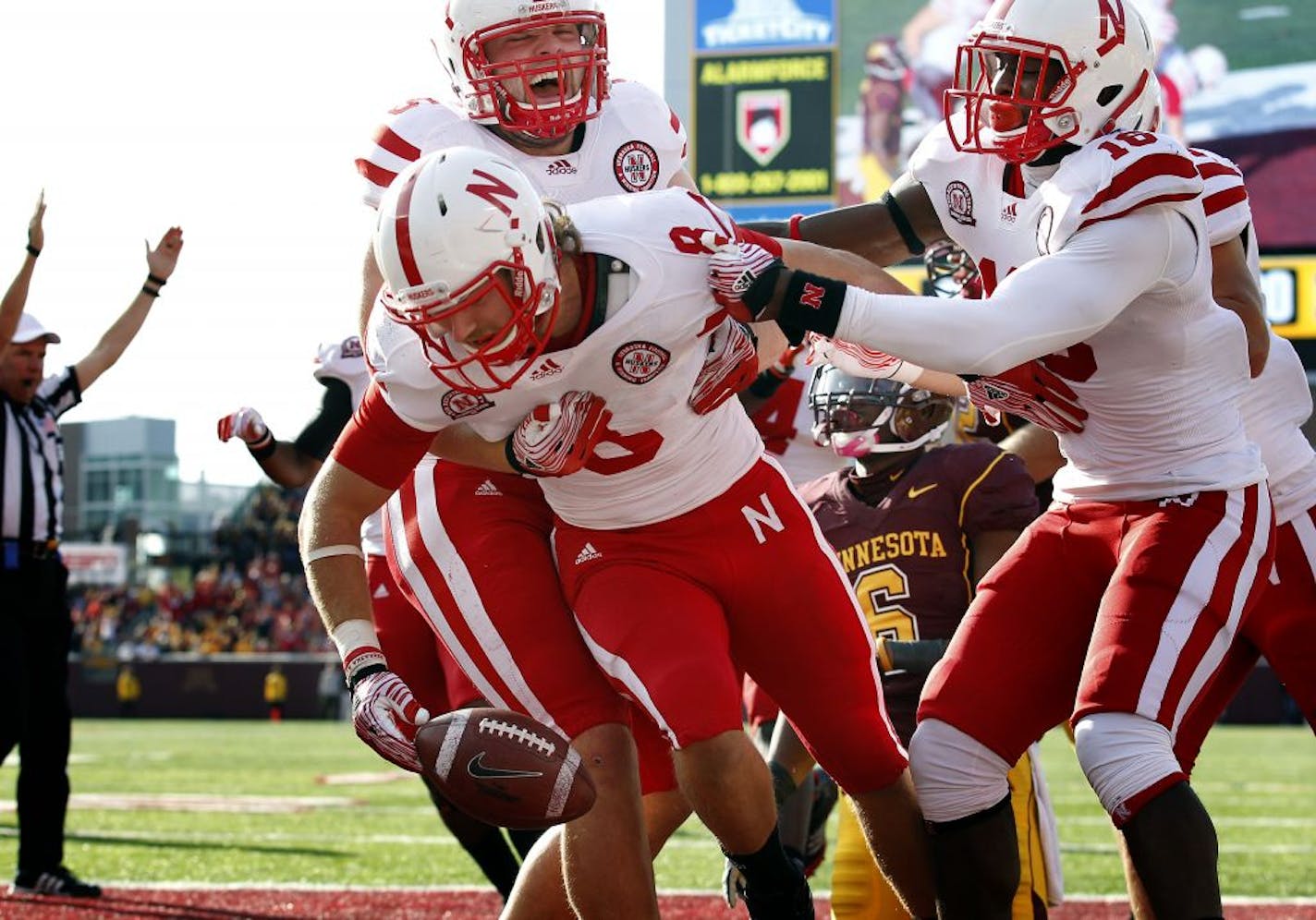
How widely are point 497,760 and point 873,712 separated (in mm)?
815

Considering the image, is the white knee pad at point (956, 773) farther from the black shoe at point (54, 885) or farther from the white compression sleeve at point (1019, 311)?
the black shoe at point (54, 885)

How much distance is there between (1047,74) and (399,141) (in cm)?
138

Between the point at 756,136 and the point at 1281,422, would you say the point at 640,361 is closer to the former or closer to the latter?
the point at 1281,422

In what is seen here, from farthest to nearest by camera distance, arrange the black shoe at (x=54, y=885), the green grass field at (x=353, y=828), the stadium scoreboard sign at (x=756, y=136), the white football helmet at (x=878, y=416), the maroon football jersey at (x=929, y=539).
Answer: the stadium scoreboard sign at (x=756, y=136)
the green grass field at (x=353, y=828)
the black shoe at (x=54, y=885)
the white football helmet at (x=878, y=416)
the maroon football jersey at (x=929, y=539)

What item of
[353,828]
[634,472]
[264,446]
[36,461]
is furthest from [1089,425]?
[353,828]

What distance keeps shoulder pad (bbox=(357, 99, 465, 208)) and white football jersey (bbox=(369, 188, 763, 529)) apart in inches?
Answer: 21.4

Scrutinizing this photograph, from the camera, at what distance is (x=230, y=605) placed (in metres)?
31.9

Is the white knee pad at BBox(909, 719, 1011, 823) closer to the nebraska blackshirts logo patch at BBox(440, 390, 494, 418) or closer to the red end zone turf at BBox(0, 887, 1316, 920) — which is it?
the nebraska blackshirts logo patch at BBox(440, 390, 494, 418)

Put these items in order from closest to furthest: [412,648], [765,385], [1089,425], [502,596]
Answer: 1. [1089,425]
2. [502,596]
3. [412,648]
4. [765,385]

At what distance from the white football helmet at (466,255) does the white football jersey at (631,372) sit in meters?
0.13

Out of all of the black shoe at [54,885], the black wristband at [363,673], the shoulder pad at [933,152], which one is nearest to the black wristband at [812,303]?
the shoulder pad at [933,152]

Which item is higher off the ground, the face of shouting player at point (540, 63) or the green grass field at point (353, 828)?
the face of shouting player at point (540, 63)

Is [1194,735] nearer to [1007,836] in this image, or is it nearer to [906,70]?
[1007,836]

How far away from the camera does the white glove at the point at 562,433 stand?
342 cm
